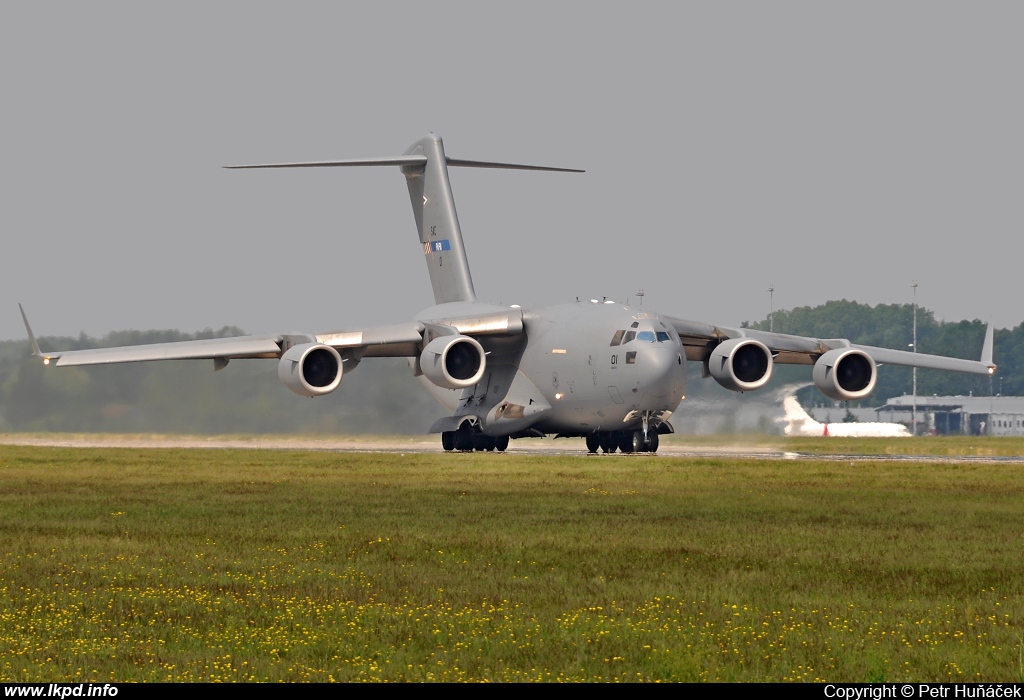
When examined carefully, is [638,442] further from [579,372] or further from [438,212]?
[438,212]

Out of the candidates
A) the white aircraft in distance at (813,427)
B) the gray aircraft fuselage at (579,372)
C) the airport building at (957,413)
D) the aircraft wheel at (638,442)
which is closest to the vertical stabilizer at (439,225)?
the gray aircraft fuselage at (579,372)

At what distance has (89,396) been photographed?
135 ft

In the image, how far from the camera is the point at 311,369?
3241cm

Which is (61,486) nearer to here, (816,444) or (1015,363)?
(816,444)

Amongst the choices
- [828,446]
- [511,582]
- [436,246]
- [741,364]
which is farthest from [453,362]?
[511,582]

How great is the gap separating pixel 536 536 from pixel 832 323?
3114 inches

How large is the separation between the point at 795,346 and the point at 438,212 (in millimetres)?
10842

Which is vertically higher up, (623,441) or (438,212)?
(438,212)

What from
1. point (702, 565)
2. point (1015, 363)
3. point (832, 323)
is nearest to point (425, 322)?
point (702, 565)

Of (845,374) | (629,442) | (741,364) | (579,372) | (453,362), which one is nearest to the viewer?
(579,372)

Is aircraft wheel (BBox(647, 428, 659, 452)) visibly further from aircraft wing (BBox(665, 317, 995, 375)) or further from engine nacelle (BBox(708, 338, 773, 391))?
aircraft wing (BBox(665, 317, 995, 375))

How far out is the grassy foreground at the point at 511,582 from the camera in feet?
27.4

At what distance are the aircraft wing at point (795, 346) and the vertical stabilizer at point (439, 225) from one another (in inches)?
262

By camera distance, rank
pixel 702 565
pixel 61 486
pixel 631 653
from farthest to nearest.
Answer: pixel 61 486, pixel 702 565, pixel 631 653
